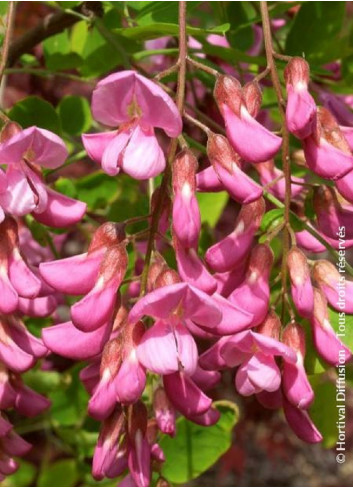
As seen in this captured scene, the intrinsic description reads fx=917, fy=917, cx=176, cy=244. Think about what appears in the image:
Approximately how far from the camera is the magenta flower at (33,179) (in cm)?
77

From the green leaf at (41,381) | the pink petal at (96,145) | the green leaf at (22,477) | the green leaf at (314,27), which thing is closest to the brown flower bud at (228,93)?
the pink petal at (96,145)

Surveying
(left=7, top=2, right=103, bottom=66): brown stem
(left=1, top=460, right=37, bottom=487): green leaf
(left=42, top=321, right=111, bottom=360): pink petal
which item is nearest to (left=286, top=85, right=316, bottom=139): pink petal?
(left=42, top=321, right=111, bottom=360): pink petal

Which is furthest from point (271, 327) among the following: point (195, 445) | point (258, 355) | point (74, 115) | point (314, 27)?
point (74, 115)

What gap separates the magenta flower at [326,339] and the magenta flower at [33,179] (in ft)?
0.76

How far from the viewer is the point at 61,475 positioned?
149 cm

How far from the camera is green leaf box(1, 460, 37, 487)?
1.67 meters

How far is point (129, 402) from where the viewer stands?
2.36ft

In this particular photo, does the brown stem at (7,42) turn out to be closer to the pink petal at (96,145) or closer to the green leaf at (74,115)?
the pink petal at (96,145)

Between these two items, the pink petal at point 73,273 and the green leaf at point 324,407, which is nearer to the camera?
the pink petal at point 73,273

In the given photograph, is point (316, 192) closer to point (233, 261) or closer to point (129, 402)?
point (233, 261)

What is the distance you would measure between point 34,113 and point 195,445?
436 mm

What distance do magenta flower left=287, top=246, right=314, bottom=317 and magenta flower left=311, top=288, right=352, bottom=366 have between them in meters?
0.03

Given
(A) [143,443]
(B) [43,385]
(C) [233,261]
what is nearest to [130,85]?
(C) [233,261]

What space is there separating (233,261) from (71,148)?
69 centimetres
